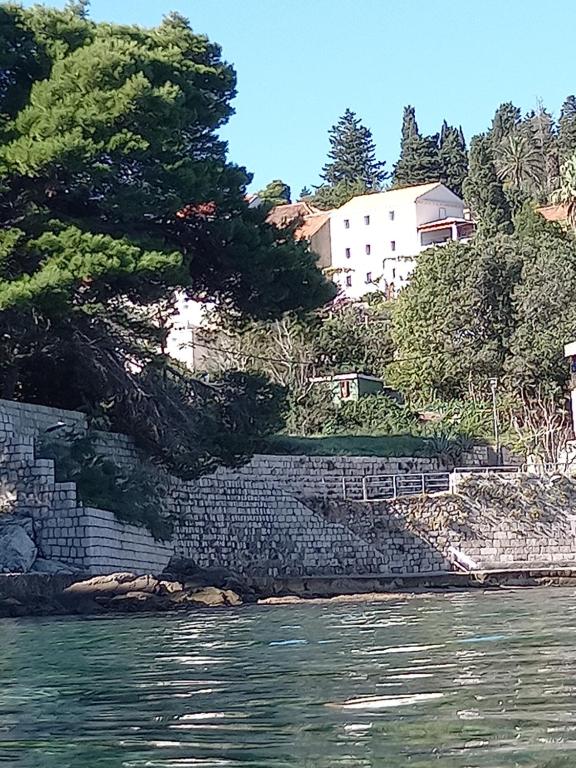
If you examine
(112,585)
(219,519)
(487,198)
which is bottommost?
(112,585)

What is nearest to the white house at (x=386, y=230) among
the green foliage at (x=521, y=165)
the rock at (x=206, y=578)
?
the green foliage at (x=521, y=165)

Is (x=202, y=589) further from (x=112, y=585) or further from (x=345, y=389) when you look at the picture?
(x=345, y=389)

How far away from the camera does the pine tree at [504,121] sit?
95750mm

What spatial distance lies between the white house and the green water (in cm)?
5490

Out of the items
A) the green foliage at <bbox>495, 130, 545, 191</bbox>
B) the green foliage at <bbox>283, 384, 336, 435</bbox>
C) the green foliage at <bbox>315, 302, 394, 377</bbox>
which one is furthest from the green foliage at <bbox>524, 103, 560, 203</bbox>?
the green foliage at <bbox>283, 384, 336, 435</bbox>

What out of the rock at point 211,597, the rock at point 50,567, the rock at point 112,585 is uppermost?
the rock at point 50,567

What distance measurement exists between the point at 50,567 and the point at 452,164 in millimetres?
65997

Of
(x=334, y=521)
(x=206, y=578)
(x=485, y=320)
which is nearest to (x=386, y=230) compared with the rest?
(x=485, y=320)

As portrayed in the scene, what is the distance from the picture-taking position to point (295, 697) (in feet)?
24.9

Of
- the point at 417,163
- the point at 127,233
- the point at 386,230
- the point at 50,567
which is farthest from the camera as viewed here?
the point at 417,163

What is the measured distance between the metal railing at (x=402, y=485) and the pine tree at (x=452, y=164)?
48.5 meters

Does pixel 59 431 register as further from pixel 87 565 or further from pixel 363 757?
pixel 363 757

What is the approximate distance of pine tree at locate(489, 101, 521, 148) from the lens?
95750 mm

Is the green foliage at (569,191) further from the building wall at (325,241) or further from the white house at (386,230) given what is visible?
the building wall at (325,241)
